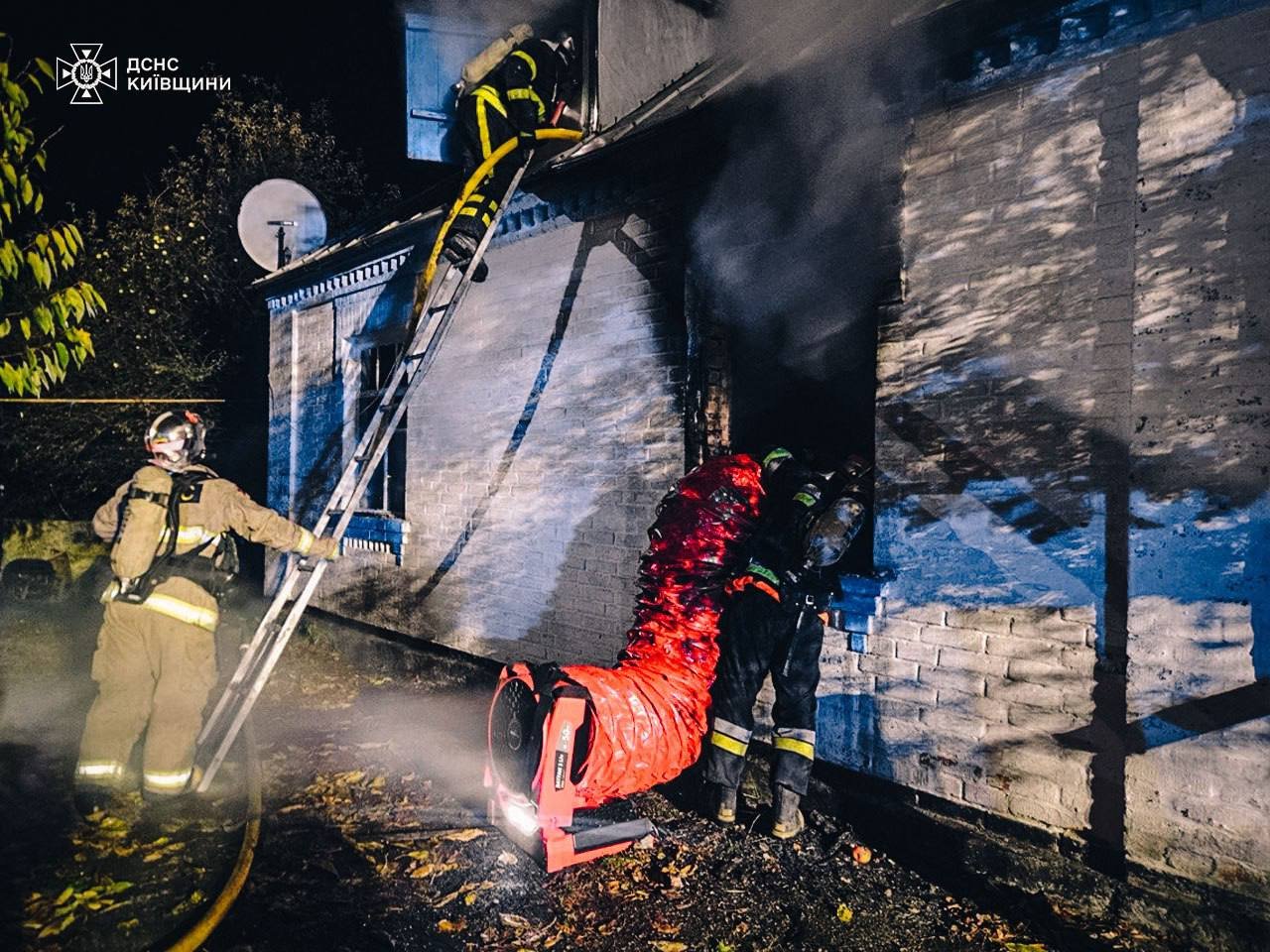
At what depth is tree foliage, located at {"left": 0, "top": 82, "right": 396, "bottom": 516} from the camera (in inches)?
441

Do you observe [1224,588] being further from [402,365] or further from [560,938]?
[402,365]

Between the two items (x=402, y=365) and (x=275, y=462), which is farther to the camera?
(x=275, y=462)

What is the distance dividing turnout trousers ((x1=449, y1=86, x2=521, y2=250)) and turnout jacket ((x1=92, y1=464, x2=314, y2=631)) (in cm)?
278

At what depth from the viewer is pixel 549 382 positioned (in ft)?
19.1

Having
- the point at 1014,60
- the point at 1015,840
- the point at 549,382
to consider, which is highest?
the point at 1014,60

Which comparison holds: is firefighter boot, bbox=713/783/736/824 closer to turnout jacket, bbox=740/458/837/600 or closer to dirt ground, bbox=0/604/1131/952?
dirt ground, bbox=0/604/1131/952

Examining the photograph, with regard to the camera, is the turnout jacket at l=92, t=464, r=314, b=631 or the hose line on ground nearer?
the hose line on ground

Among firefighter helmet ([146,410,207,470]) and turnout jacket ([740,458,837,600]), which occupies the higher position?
firefighter helmet ([146,410,207,470])

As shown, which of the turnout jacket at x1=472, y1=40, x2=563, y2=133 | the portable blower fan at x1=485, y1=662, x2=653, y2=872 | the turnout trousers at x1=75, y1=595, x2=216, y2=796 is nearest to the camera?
the portable blower fan at x1=485, y1=662, x2=653, y2=872

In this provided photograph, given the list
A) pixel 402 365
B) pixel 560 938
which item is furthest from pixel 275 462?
pixel 560 938

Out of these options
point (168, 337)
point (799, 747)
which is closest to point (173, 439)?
point (799, 747)

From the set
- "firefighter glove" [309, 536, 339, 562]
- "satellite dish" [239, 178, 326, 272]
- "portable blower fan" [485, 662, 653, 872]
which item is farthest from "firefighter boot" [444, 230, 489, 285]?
"satellite dish" [239, 178, 326, 272]

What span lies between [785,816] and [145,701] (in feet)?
13.5

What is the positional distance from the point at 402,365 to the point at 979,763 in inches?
193
